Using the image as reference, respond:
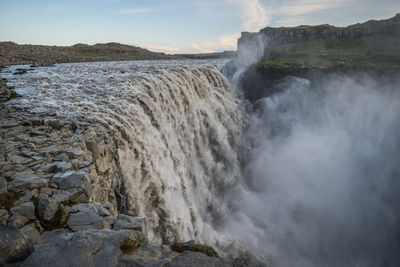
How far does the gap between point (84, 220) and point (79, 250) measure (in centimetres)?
105

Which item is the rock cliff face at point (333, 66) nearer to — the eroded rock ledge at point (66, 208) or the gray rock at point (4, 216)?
the eroded rock ledge at point (66, 208)

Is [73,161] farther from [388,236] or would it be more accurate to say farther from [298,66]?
[298,66]

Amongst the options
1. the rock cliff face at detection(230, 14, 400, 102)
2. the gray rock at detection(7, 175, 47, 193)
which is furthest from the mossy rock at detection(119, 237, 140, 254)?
the rock cliff face at detection(230, 14, 400, 102)

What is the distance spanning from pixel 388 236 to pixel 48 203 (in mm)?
22838

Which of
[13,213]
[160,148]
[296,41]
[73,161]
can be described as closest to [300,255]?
[160,148]

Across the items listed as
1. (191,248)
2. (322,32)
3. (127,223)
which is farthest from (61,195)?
(322,32)

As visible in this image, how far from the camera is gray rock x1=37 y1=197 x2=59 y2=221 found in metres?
4.47

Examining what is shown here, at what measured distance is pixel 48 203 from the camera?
15.2 ft

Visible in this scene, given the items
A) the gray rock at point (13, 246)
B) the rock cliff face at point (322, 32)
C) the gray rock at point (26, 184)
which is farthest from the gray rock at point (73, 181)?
the rock cliff face at point (322, 32)

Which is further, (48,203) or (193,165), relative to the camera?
(193,165)

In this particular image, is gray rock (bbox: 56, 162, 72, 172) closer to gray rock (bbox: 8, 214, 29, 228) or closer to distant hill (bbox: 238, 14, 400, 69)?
gray rock (bbox: 8, 214, 29, 228)

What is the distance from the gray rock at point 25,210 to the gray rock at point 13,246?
3.13 feet

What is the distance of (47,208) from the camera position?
4555mm

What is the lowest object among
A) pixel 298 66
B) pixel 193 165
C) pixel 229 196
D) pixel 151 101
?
pixel 229 196
